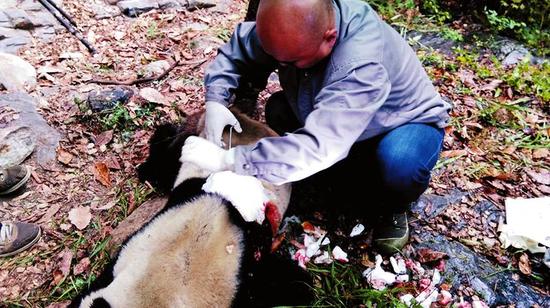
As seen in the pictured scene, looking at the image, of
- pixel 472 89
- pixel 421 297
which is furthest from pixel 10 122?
pixel 472 89

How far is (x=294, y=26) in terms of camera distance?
1972 mm

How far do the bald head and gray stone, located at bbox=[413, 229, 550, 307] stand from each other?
1722 millimetres

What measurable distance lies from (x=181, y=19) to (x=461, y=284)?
4.32 meters

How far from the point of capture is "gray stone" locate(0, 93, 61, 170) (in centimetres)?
350

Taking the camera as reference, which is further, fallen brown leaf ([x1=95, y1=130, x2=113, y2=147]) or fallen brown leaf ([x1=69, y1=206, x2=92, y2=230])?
fallen brown leaf ([x1=95, y1=130, x2=113, y2=147])

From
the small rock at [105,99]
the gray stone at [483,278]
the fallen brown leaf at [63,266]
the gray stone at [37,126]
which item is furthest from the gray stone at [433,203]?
the gray stone at [37,126]

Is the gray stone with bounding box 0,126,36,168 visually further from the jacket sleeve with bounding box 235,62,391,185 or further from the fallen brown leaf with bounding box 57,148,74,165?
the jacket sleeve with bounding box 235,62,391,185

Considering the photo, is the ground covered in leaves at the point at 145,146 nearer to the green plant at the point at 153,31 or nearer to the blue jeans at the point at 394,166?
the green plant at the point at 153,31

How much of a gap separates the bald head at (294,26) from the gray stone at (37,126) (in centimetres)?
234

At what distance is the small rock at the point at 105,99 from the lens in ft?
12.2

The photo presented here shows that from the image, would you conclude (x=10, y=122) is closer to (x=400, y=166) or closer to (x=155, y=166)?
(x=155, y=166)

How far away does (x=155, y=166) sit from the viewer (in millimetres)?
3469

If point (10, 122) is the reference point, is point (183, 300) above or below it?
above

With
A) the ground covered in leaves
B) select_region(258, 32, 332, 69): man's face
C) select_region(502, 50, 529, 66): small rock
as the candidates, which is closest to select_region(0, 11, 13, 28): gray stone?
the ground covered in leaves
